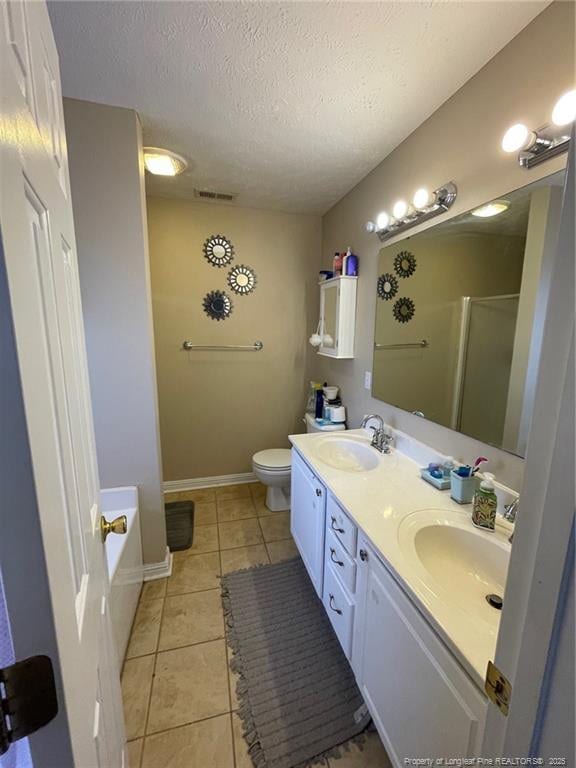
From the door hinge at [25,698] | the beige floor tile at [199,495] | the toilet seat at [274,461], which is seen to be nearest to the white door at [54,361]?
the door hinge at [25,698]

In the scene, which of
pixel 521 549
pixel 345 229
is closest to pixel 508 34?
pixel 345 229

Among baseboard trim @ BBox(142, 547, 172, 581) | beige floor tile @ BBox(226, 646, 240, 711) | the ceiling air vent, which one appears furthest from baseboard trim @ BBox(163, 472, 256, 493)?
the ceiling air vent

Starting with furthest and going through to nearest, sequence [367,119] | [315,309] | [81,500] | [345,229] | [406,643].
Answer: [315,309], [345,229], [367,119], [406,643], [81,500]

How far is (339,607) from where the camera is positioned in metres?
1.33

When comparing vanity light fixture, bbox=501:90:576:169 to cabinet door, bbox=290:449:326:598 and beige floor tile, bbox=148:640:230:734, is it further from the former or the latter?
beige floor tile, bbox=148:640:230:734

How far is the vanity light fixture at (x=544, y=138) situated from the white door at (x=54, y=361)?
4.09 feet

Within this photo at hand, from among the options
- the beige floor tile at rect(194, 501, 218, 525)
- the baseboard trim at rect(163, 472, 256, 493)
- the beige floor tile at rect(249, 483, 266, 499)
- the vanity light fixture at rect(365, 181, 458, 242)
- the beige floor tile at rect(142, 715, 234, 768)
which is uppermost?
the vanity light fixture at rect(365, 181, 458, 242)

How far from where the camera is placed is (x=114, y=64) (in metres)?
1.22

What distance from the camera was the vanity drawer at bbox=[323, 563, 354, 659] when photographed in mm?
1245

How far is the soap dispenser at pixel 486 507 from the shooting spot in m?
1.06

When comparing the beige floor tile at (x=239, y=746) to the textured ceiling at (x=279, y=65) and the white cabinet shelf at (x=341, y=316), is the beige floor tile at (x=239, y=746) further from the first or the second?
the textured ceiling at (x=279, y=65)

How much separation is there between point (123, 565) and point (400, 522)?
124 centimetres

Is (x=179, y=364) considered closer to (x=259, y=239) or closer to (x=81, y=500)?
(x=259, y=239)

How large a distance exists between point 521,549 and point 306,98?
5.74 ft
